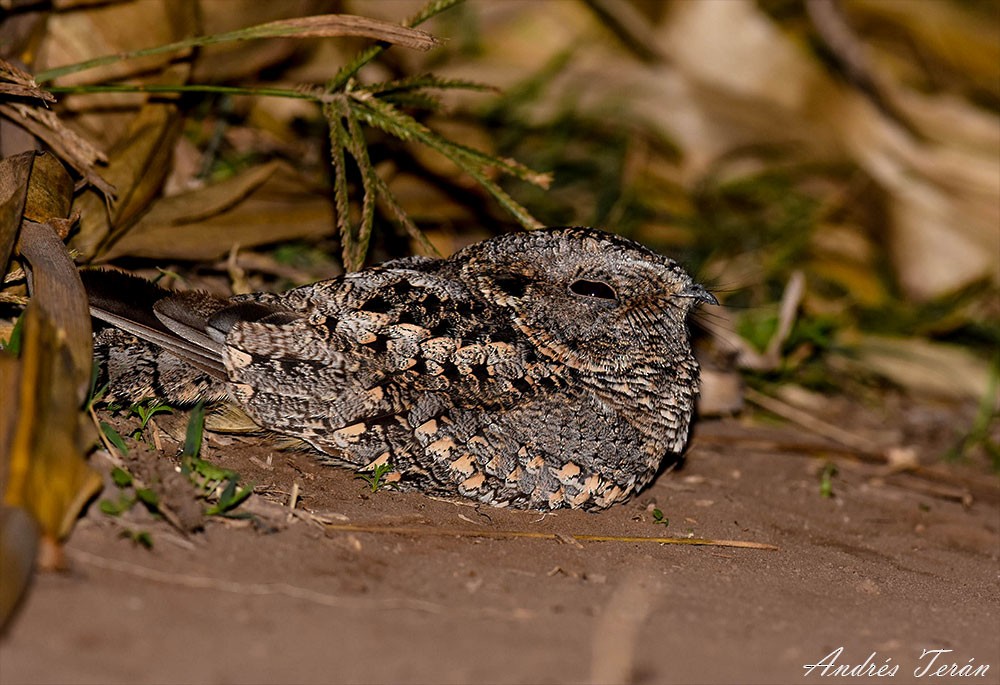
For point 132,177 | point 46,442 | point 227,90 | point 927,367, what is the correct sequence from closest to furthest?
point 46,442 → point 227,90 → point 132,177 → point 927,367

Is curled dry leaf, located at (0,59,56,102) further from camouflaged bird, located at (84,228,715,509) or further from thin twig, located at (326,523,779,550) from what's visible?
thin twig, located at (326,523,779,550)

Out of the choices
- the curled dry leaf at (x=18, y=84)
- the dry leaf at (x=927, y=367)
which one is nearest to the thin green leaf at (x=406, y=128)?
the curled dry leaf at (x=18, y=84)

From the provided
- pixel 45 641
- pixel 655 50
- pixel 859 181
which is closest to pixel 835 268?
pixel 859 181

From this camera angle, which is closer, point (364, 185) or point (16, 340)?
point (16, 340)

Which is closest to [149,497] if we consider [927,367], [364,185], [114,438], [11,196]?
[114,438]

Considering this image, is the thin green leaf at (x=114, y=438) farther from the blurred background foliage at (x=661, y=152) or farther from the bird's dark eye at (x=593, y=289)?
the bird's dark eye at (x=593, y=289)

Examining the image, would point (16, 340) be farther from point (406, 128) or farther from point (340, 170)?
point (406, 128)

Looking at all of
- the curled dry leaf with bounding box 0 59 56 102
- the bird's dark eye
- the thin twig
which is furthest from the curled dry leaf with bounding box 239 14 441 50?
the thin twig

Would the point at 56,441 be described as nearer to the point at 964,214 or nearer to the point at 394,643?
the point at 394,643
